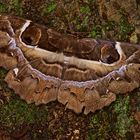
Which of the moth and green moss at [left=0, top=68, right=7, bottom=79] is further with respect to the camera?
green moss at [left=0, top=68, right=7, bottom=79]

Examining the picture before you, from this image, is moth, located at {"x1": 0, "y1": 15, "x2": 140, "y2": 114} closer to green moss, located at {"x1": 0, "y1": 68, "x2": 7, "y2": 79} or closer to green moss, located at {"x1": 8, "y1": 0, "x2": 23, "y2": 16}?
green moss, located at {"x1": 0, "y1": 68, "x2": 7, "y2": 79}

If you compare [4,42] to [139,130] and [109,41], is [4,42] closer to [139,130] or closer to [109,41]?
[109,41]

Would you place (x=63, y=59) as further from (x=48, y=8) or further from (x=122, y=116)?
(x=122, y=116)

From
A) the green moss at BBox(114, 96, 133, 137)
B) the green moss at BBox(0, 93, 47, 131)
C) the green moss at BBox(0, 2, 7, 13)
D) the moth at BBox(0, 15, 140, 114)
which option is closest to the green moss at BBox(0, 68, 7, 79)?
the moth at BBox(0, 15, 140, 114)

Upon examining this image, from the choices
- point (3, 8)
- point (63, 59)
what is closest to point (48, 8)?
point (3, 8)

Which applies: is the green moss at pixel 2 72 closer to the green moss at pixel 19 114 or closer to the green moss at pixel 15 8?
the green moss at pixel 19 114

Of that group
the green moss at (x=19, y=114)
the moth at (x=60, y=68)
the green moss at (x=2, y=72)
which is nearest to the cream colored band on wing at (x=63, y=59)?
the moth at (x=60, y=68)
